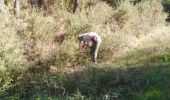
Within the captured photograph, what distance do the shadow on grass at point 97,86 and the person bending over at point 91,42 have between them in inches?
73.1

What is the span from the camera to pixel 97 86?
10305 millimetres

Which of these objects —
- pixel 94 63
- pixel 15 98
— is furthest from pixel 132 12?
pixel 15 98

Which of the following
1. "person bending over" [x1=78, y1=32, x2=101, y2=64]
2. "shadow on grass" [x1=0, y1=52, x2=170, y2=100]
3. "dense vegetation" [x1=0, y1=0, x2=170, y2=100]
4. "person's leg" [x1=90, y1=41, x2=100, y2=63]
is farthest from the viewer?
"person's leg" [x1=90, y1=41, x2=100, y2=63]

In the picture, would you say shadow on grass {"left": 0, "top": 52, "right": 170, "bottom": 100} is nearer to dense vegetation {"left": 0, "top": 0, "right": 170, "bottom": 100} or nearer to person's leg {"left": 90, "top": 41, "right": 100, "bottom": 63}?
dense vegetation {"left": 0, "top": 0, "right": 170, "bottom": 100}

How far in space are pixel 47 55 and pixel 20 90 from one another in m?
2.49

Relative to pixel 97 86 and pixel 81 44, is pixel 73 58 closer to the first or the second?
pixel 81 44

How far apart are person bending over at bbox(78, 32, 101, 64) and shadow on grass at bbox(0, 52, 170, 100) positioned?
1.86m

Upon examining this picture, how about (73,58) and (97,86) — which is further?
(73,58)

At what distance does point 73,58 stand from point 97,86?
2894 mm

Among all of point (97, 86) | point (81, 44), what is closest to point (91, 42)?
point (81, 44)

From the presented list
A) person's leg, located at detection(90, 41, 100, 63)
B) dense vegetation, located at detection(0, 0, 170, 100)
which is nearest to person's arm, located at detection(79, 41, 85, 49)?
dense vegetation, located at detection(0, 0, 170, 100)

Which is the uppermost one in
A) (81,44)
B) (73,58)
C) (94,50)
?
(81,44)

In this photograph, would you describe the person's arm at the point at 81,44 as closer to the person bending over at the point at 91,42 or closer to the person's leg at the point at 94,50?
the person bending over at the point at 91,42

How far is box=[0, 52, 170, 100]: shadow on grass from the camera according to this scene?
9.62 meters
